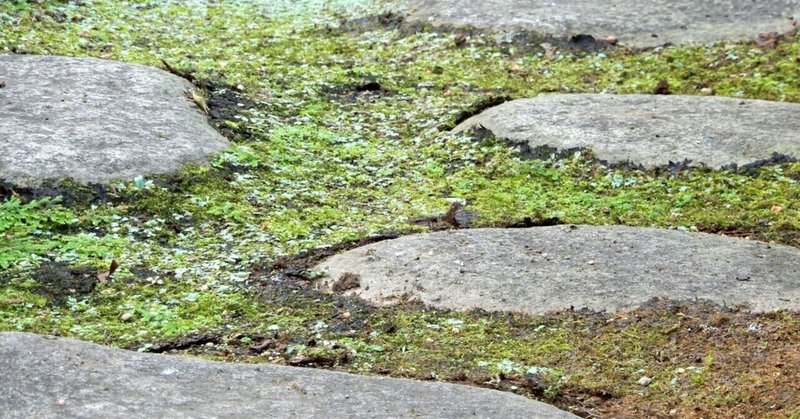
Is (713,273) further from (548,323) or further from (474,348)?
(474,348)

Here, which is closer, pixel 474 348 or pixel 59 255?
pixel 474 348

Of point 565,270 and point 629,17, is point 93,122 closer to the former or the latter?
point 565,270

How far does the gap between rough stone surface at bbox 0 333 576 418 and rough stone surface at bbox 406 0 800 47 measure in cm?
614

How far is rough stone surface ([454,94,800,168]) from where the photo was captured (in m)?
7.33

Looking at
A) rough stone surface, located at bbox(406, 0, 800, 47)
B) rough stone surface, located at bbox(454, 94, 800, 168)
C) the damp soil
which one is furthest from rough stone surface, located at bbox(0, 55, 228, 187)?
rough stone surface, located at bbox(406, 0, 800, 47)

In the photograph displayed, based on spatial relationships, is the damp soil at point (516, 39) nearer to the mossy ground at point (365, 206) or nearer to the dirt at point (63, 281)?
the mossy ground at point (365, 206)

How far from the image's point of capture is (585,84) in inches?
352

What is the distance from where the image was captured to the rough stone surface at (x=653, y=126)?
733 centimetres

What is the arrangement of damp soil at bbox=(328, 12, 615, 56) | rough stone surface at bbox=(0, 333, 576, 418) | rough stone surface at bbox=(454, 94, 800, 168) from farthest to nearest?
damp soil at bbox=(328, 12, 615, 56)
rough stone surface at bbox=(454, 94, 800, 168)
rough stone surface at bbox=(0, 333, 576, 418)

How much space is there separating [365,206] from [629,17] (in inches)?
178

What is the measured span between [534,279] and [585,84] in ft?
12.4

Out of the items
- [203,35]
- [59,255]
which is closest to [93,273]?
[59,255]

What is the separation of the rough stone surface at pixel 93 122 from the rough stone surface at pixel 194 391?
2379mm

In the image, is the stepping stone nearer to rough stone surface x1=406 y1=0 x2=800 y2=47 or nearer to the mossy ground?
the mossy ground
